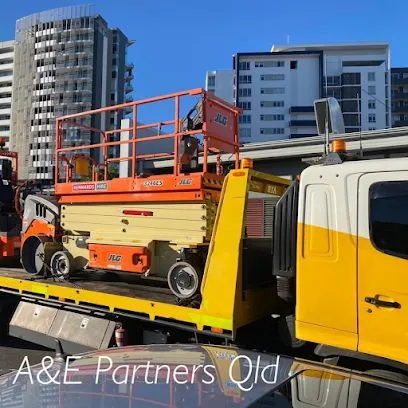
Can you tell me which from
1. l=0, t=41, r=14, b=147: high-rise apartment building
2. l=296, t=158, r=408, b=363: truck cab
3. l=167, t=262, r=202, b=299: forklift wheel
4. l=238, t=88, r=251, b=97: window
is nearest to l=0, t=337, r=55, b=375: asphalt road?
l=167, t=262, r=202, b=299: forklift wheel

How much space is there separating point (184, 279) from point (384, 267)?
2.15 m

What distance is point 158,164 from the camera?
15.4 metres

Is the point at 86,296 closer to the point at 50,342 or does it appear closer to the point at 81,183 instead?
the point at 50,342

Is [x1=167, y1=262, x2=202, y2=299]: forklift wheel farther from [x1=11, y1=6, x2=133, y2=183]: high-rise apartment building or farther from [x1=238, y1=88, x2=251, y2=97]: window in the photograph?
[x1=11, y1=6, x2=133, y2=183]: high-rise apartment building

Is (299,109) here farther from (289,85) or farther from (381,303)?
(381,303)

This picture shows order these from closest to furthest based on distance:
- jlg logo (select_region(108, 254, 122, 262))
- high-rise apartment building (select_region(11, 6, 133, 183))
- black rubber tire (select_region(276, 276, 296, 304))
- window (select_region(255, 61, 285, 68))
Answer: black rubber tire (select_region(276, 276, 296, 304))
jlg logo (select_region(108, 254, 122, 262))
window (select_region(255, 61, 285, 68))
high-rise apartment building (select_region(11, 6, 133, 183))

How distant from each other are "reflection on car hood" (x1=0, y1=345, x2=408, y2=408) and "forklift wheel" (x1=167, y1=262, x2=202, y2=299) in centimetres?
213

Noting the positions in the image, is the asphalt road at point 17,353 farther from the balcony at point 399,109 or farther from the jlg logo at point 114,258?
the balcony at point 399,109

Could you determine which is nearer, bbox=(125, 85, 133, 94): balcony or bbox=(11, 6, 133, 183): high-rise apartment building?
bbox=(11, 6, 133, 183): high-rise apartment building

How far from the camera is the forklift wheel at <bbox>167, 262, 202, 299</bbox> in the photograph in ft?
16.1

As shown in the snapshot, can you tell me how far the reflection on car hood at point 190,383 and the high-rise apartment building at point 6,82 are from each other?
132m

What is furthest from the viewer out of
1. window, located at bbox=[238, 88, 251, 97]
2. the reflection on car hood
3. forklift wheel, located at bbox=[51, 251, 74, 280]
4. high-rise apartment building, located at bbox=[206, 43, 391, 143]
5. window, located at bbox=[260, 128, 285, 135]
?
window, located at bbox=[238, 88, 251, 97]

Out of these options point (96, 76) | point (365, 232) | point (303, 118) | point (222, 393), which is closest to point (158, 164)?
point (365, 232)

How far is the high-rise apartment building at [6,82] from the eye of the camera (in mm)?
126294
